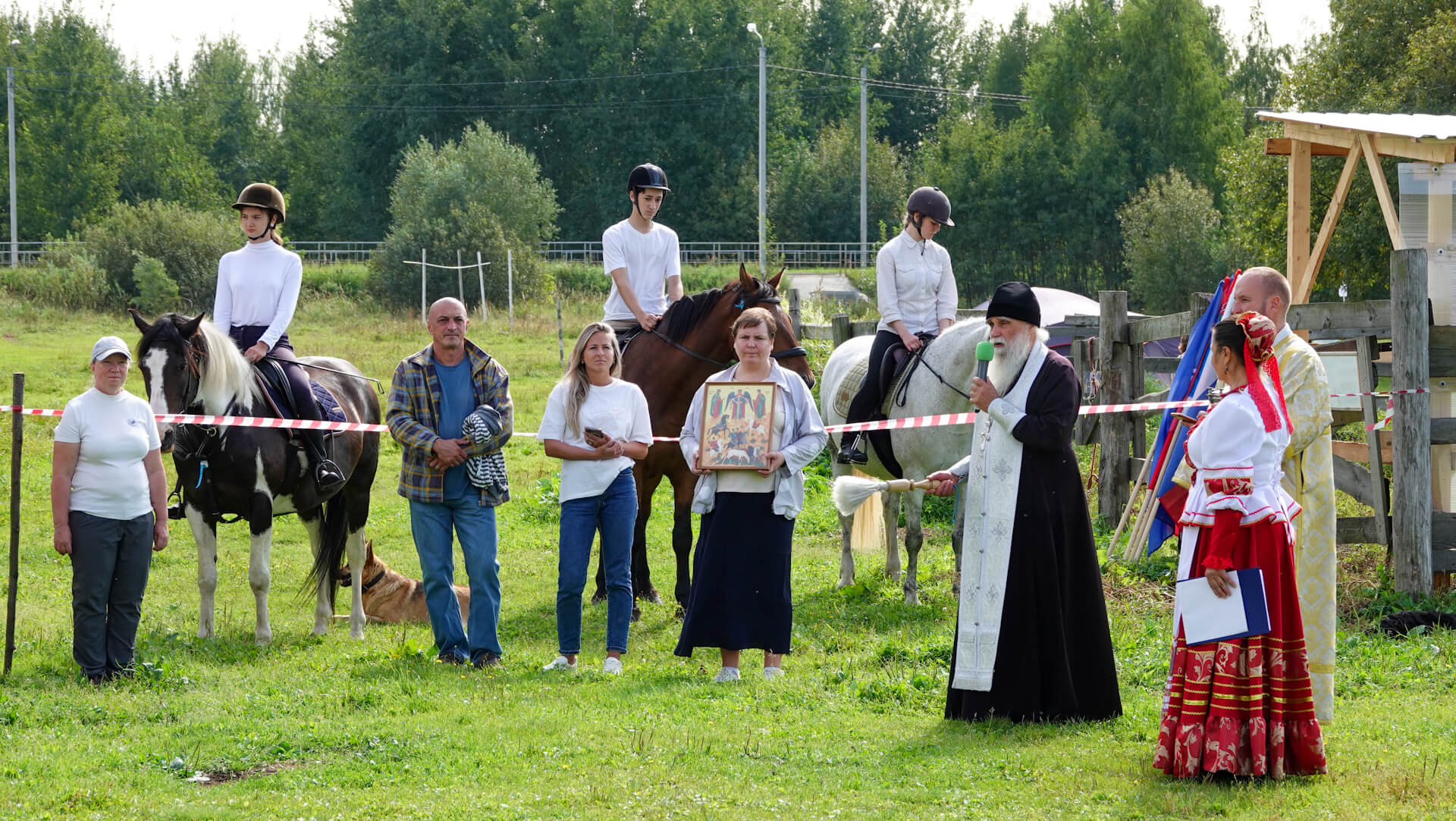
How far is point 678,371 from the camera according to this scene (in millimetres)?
9328

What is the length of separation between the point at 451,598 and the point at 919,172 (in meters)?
56.0

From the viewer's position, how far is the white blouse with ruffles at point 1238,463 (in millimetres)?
5000

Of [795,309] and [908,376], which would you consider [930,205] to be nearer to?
[908,376]

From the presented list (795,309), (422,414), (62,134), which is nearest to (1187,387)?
(422,414)

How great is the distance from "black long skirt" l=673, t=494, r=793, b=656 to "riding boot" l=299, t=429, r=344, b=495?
2998 millimetres

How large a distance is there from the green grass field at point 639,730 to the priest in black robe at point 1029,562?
0.59 feet

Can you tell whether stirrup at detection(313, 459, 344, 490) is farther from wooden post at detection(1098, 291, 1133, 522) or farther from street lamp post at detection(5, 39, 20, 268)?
street lamp post at detection(5, 39, 20, 268)

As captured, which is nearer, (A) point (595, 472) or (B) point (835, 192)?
(A) point (595, 472)

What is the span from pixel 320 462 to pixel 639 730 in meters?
3.70

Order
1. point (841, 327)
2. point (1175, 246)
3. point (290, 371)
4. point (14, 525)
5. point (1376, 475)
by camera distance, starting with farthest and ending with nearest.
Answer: point (1175, 246) < point (841, 327) < point (1376, 475) < point (290, 371) < point (14, 525)

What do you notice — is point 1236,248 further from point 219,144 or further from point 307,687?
point 219,144

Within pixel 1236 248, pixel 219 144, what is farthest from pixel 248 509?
pixel 219 144

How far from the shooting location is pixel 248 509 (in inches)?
328

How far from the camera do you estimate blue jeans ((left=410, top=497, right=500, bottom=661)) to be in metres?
7.29
